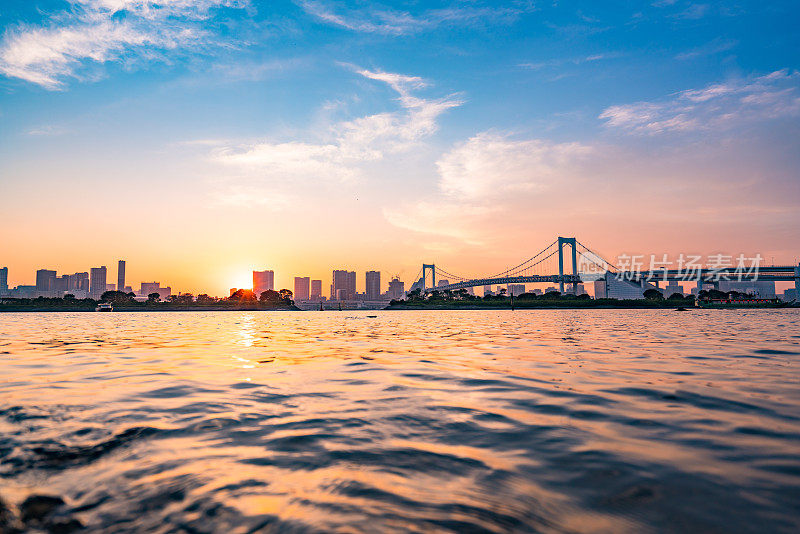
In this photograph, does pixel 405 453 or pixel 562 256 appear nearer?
pixel 405 453

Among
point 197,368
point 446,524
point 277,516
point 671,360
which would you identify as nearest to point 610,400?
point 446,524

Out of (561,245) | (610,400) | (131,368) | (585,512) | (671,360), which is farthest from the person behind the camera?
(561,245)

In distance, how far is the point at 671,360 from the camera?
13.3 metres

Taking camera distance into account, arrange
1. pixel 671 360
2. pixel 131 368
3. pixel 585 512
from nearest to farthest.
Answer: 1. pixel 585 512
2. pixel 131 368
3. pixel 671 360

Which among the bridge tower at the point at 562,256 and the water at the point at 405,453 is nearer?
the water at the point at 405,453

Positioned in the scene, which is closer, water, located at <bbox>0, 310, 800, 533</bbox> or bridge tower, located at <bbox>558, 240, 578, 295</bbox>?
water, located at <bbox>0, 310, 800, 533</bbox>

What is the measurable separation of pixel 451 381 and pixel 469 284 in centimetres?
14906

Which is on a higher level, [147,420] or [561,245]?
[561,245]

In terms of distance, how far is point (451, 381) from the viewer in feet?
32.7

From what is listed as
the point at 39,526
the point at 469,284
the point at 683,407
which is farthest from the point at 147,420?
the point at 469,284

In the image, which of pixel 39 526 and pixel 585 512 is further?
pixel 585 512

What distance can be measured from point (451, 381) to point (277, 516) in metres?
6.93

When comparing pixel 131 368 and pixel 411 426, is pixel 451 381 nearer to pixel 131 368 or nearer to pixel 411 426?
pixel 411 426

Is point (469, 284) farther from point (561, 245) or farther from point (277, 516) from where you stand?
point (277, 516)
